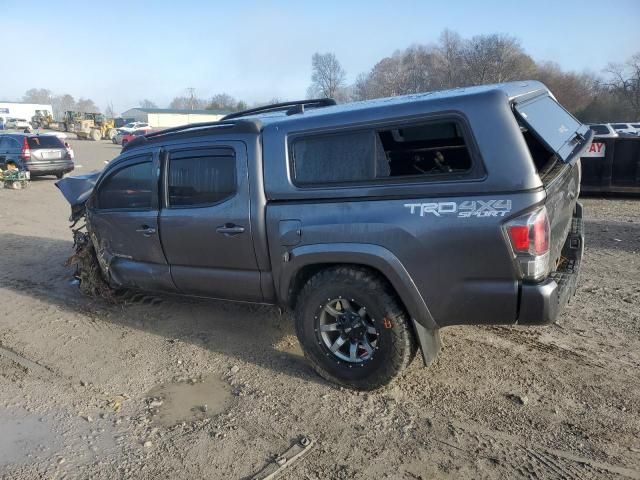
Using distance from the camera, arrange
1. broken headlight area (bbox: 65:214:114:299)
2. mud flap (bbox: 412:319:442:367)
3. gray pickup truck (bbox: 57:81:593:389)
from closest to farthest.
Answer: gray pickup truck (bbox: 57:81:593:389) < mud flap (bbox: 412:319:442:367) < broken headlight area (bbox: 65:214:114:299)

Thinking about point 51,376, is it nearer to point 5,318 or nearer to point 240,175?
point 5,318

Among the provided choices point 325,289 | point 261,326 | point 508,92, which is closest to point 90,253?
point 261,326

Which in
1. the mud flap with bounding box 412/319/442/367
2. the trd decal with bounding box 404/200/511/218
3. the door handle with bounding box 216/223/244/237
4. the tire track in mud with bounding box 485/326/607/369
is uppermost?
the trd decal with bounding box 404/200/511/218

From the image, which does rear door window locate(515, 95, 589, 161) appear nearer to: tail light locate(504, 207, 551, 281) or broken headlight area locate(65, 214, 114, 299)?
tail light locate(504, 207, 551, 281)

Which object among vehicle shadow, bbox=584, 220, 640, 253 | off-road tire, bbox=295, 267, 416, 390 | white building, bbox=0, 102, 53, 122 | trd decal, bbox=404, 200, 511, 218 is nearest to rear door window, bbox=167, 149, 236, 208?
off-road tire, bbox=295, 267, 416, 390

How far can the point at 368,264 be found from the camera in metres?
3.41

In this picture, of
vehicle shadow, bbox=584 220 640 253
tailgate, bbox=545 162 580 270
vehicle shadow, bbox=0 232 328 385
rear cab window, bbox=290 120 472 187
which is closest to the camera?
tailgate, bbox=545 162 580 270

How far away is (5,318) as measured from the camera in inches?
211

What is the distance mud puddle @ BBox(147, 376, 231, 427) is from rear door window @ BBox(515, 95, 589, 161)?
2816mm

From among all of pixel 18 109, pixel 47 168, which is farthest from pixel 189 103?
pixel 47 168

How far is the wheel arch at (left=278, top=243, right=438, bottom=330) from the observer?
3.32 metres

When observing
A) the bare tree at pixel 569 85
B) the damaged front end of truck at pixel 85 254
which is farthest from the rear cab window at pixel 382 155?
the bare tree at pixel 569 85

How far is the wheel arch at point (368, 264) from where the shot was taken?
3.32 m

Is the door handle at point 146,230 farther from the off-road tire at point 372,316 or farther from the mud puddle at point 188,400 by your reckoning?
the off-road tire at point 372,316
